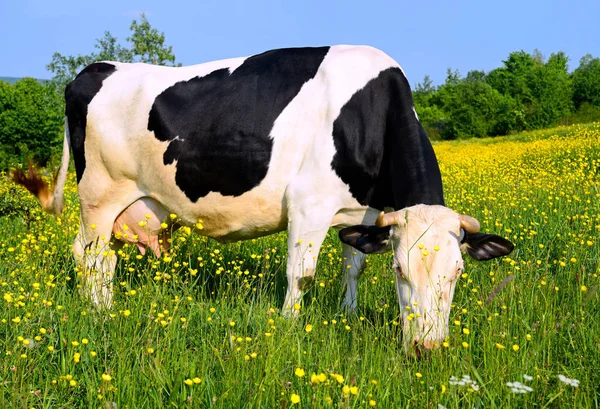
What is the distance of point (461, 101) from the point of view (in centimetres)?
8044

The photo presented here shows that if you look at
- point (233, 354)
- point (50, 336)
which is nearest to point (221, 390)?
point (233, 354)

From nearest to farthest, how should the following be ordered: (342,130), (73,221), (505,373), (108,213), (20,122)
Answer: (505,373) → (342,130) → (108,213) → (73,221) → (20,122)

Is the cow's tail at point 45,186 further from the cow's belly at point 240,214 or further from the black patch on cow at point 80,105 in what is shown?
the cow's belly at point 240,214

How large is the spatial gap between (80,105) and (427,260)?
3941mm

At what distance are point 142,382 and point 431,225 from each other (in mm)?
2063

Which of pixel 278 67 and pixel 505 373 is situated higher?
pixel 278 67

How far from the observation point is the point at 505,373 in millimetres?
3342

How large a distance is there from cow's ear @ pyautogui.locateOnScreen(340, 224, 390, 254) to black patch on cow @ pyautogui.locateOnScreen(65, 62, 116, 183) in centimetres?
306

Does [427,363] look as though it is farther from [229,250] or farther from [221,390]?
[229,250]

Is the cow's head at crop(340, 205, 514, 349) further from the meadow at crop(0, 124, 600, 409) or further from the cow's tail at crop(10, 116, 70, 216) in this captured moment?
the cow's tail at crop(10, 116, 70, 216)

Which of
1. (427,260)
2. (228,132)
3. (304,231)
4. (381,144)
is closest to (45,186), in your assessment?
(228,132)

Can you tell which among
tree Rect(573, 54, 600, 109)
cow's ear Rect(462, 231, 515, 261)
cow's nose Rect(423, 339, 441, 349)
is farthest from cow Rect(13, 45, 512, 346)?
tree Rect(573, 54, 600, 109)

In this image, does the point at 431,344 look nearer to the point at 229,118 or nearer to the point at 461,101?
the point at 229,118

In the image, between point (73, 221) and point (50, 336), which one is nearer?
point (50, 336)
